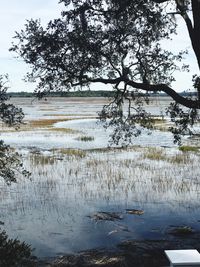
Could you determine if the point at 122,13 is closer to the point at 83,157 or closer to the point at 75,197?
the point at 75,197

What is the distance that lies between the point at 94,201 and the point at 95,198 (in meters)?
0.57

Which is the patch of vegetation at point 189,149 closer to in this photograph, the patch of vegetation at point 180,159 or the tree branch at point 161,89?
the patch of vegetation at point 180,159

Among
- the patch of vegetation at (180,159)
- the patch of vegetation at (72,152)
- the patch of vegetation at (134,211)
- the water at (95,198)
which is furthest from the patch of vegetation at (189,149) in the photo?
the patch of vegetation at (134,211)

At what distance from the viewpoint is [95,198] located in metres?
23.2

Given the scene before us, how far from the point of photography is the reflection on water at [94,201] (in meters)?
17.6

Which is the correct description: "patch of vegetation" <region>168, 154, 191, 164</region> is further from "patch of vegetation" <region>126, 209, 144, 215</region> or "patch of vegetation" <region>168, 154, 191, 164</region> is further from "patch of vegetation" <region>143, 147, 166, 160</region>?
"patch of vegetation" <region>126, 209, 144, 215</region>

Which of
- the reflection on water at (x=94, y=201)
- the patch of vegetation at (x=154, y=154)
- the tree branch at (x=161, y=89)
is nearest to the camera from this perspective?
the tree branch at (x=161, y=89)

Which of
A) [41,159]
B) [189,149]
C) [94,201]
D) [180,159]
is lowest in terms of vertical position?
[94,201]

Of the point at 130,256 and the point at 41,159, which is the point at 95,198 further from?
the point at 41,159

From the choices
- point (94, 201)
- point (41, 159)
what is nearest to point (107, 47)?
point (94, 201)

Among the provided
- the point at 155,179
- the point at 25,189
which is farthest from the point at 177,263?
the point at 155,179

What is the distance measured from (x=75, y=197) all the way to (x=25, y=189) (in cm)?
333

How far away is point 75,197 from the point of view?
918 inches

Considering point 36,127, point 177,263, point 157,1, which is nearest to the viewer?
point 177,263
